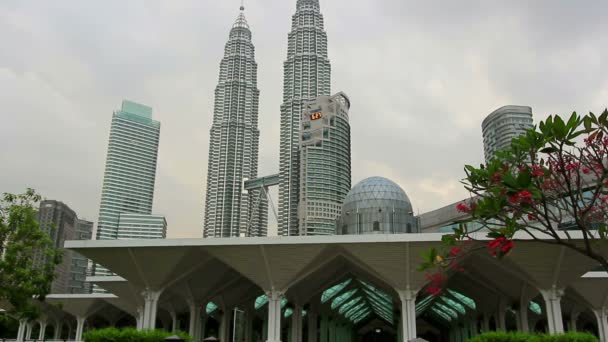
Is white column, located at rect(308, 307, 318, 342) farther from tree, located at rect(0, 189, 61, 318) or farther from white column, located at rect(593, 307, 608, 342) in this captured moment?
tree, located at rect(0, 189, 61, 318)

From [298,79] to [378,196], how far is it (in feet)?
300

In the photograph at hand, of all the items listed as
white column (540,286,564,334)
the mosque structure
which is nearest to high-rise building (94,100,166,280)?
the mosque structure

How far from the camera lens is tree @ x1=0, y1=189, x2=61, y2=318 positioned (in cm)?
2139

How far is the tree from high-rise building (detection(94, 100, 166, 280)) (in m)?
141

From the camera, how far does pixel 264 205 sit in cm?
15438

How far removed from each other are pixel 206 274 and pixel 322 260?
35.6ft

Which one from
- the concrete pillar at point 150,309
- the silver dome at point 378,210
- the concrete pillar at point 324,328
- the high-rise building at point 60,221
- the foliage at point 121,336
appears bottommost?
the concrete pillar at point 324,328

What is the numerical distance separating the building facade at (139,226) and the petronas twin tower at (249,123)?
106 feet

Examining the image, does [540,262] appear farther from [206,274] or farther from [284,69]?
[284,69]

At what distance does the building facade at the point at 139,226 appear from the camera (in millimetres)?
157350

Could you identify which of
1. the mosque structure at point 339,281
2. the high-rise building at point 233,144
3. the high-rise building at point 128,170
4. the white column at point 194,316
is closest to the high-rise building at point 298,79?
the high-rise building at point 233,144

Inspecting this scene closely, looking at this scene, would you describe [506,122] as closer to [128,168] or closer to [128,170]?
[128,168]

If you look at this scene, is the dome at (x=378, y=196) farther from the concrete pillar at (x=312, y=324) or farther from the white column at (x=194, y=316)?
the white column at (x=194, y=316)

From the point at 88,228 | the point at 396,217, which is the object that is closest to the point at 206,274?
the point at 396,217
